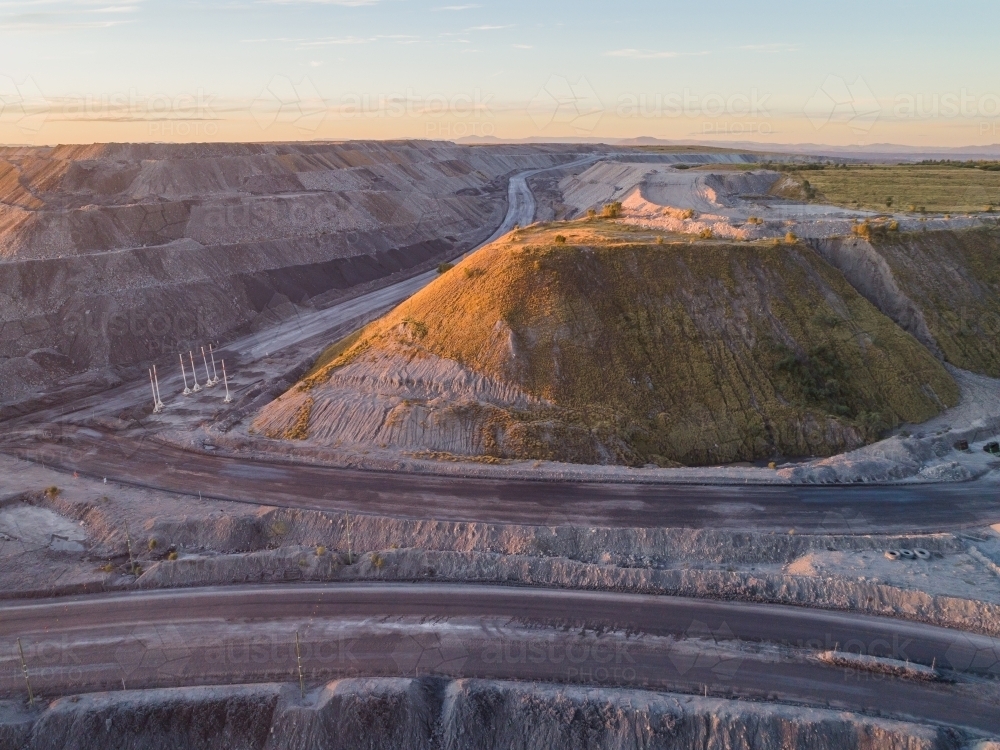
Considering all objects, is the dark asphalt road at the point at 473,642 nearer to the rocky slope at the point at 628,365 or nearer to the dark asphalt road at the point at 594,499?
the dark asphalt road at the point at 594,499

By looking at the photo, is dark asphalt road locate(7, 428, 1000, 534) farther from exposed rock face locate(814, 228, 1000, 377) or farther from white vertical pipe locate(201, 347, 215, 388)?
exposed rock face locate(814, 228, 1000, 377)

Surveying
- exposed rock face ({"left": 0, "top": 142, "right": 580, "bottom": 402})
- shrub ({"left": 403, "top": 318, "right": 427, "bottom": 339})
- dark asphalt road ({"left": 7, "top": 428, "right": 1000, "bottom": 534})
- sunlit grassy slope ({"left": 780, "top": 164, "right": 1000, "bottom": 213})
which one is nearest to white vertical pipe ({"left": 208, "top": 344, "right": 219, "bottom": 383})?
exposed rock face ({"left": 0, "top": 142, "right": 580, "bottom": 402})

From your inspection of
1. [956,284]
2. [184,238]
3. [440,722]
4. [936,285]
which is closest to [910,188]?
[956,284]

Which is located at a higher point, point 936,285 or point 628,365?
point 936,285

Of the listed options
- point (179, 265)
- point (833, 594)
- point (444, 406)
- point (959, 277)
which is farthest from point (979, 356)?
point (179, 265)

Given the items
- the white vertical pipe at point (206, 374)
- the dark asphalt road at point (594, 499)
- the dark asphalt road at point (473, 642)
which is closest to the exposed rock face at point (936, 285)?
the dark asphalt road at point (594, 499)

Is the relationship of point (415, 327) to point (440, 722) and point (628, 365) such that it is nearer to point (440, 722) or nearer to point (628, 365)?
point (628, 365)
